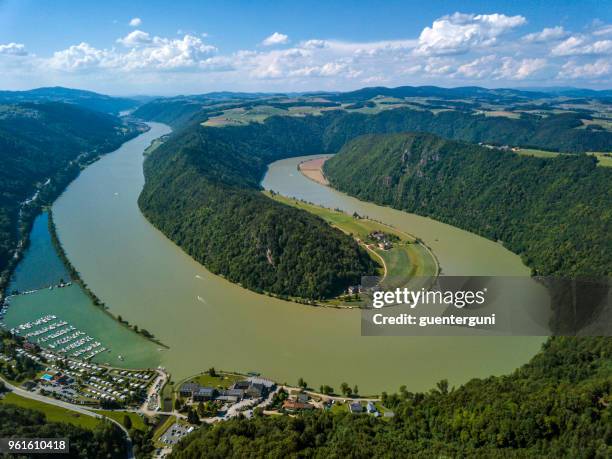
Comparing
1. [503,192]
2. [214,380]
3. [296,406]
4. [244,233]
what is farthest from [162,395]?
[503,192]

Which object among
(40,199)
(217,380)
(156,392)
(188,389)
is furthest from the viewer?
(40,199)

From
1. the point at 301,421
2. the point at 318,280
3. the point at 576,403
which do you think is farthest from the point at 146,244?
the point at 576,403

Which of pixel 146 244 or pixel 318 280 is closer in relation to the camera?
pixel 318 280

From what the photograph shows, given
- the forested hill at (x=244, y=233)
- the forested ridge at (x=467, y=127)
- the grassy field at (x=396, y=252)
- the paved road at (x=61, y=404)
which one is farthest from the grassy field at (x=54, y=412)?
the forested ridge at (x=467, y=127)

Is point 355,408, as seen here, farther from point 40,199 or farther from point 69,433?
point 40,199

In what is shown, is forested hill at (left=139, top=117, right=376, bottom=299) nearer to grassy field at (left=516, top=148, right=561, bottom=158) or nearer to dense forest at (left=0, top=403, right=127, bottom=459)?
dense forest at (left=0, top=403, right=127, bottom=459)

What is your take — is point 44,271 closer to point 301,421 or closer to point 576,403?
point 301,421

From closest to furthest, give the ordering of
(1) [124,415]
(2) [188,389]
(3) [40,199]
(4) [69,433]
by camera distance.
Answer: (4) [69,433] < (1) [124,415] < (2) [188,389] < (3) [40,199]
